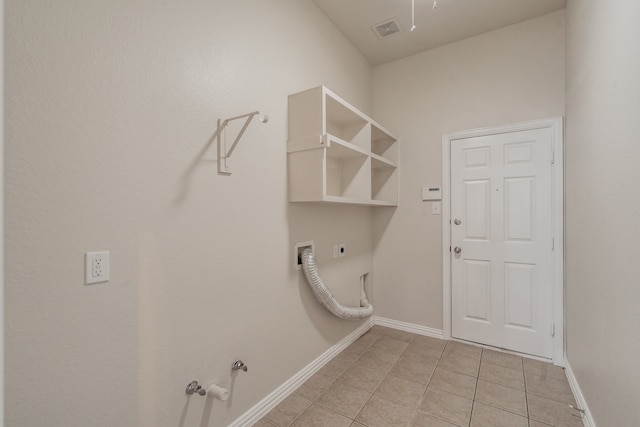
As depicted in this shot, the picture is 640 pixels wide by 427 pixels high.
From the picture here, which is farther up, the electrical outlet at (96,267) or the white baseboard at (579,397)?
the electrical outlet at (96,267)

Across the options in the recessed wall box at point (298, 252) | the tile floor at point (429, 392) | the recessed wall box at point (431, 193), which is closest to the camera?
the tile floor at point (429, 392)

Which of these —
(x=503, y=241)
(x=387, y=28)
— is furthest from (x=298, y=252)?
(x=387, y=28)

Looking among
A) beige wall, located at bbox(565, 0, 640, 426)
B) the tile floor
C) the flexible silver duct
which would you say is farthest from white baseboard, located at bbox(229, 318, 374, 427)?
beige wall, located at bbox(565, 0, 640, 426)

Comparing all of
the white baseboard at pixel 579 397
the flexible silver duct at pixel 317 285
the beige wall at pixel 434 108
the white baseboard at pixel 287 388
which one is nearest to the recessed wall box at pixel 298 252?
the flexible silver duct at pixel 317 285

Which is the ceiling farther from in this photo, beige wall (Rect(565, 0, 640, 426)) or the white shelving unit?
the white shelving unit

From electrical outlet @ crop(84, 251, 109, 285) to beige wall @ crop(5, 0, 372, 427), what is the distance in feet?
0.07

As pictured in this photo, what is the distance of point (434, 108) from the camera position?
9.46 ft

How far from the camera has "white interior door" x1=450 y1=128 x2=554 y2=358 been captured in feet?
7.91

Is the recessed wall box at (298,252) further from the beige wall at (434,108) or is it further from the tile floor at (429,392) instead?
the beige wall at (434,108)

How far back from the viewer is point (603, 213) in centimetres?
147

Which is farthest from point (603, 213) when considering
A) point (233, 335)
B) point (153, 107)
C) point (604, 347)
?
point (153, 107)

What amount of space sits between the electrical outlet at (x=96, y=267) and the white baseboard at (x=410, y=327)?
2.69 m

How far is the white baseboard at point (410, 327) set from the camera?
9.39ft

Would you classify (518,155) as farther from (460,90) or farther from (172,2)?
(172,2)
